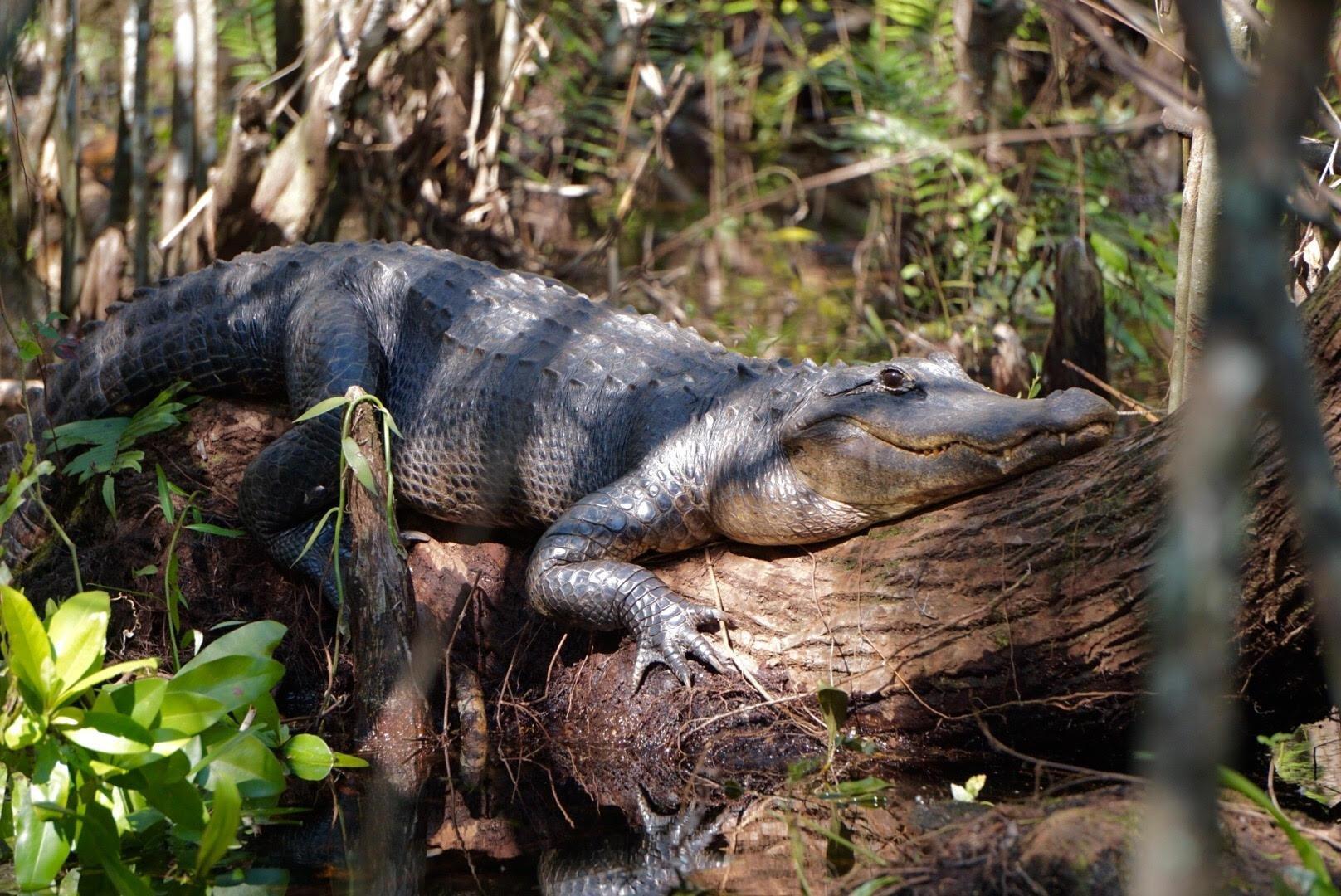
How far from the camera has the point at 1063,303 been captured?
20.0ft

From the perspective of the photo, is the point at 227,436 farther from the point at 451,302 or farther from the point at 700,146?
the point at 700,146

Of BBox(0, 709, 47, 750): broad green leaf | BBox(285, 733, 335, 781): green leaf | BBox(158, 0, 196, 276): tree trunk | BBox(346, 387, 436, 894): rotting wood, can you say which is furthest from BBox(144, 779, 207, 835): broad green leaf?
BBox(158, 0, 196, 276): tree trunk

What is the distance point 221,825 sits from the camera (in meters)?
2.93

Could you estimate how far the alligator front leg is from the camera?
4008 millimetres

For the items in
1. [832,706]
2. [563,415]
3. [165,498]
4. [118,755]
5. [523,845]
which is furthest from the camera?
[563,415]

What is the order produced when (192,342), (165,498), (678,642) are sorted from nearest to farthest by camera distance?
(678,642) < (165,498) < (192,342)

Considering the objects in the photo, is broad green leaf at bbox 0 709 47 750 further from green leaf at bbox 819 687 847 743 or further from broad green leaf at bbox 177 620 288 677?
green leaf at bbox 819 687 847 743

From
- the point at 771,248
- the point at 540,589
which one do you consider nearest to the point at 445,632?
the point at 540,589

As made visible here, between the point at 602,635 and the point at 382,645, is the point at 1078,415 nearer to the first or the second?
the point at 602,635

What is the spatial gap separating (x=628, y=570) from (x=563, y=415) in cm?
71

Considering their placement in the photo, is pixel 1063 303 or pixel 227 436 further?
pixel 1063 303

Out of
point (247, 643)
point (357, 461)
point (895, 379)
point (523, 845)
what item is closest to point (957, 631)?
point (895, 379)

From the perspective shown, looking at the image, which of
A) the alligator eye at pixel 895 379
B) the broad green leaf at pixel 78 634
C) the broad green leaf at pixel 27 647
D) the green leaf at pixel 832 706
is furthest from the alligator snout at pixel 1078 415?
the broad green leaf at pixel 27 647

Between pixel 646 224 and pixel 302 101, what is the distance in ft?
11.3
